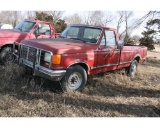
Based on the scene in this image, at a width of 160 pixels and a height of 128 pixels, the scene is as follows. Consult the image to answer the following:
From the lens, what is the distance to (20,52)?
539 cm

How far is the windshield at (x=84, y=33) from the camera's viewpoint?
18.6ft

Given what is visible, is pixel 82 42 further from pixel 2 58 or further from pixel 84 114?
pixel 2 58

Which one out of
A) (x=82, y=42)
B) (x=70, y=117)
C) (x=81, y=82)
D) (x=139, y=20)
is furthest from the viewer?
(x=139, y=20)

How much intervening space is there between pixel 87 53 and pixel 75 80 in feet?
2.62

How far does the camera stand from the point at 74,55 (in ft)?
15.7

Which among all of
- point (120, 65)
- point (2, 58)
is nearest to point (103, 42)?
point (120, 65)

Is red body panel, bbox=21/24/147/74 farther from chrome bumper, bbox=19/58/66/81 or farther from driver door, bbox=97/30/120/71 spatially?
chrome bumper, bbox=19/58/66/81

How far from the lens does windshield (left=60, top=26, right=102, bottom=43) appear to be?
18.6ft

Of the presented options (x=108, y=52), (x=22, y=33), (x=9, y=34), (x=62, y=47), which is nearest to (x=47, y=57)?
(x=62, y=47)

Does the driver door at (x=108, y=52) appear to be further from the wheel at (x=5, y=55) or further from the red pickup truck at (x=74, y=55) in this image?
the wheel at (x=5, y=55)

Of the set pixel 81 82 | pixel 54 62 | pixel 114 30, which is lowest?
pixel 81 82

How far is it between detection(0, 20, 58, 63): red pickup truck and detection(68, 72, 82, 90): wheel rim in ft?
9.87

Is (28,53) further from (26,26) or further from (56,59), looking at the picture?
(26,26)

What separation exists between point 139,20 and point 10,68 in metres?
6.46
